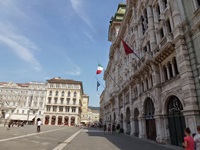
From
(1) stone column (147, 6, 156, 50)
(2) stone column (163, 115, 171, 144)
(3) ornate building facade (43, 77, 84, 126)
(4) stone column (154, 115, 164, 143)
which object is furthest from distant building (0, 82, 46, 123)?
(2) stone column (163, 115, 171, 144)

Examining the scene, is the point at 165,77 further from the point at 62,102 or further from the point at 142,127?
the point at 62,102

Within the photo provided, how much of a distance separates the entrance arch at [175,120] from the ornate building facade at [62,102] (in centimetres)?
6175

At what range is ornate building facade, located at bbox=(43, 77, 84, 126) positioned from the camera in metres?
69.8

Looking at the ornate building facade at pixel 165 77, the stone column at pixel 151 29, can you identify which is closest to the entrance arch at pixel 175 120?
the ornate building facade at pixel 165 77

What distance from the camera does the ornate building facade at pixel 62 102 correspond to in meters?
69.8

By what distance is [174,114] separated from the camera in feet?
43.3

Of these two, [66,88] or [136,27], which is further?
[66,88]

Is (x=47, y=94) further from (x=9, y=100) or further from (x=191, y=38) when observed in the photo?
(x=191, y=38)

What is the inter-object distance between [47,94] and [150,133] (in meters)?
63.0

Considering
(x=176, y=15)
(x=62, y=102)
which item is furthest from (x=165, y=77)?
(x=62, y=102)

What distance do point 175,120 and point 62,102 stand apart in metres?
65.3

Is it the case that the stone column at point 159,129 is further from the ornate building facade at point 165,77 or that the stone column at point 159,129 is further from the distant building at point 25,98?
the distant building at point 25,98

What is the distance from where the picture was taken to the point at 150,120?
58.5ft

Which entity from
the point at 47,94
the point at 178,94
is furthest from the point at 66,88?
the point at 178,94
